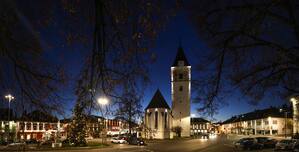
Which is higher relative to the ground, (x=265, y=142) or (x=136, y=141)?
(x=265, y=142)

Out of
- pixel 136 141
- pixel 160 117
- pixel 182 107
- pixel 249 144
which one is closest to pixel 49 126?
pixel 136 141

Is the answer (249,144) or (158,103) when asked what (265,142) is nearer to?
(249,144)

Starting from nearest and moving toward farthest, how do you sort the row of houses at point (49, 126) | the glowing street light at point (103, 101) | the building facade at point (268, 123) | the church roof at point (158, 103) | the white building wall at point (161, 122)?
the glowing street light at point (103, 101) < the row of houses at point (49, 126) < the white building wall at point (161, 122) < the church roof at point (158, 103) < the building facade at point (268, 123)

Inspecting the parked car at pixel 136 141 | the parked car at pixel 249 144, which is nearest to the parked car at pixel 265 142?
the parked car at pixel 249 144

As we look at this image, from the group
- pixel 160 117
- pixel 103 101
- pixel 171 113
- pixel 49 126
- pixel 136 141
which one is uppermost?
pixel 103 101

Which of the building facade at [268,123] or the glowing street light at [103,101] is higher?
the glowing street light at [103,101]

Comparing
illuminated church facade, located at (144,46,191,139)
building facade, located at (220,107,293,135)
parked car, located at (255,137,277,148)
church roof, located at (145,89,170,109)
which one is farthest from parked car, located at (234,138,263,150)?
building facade, located at (220,107,293,135)

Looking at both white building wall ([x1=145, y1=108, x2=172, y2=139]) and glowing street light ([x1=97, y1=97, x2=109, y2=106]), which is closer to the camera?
glowing street light ([x1=97, y1=97, x2=109, y2=106])

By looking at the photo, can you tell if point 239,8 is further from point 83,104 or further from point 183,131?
point 183,131

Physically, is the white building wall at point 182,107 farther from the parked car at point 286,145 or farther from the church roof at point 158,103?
the parked car at point 286,145

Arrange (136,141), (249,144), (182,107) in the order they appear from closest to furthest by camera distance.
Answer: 1. (249,144)
2. (136,141)
3. (182,107)

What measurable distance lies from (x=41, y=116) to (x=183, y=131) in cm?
10486

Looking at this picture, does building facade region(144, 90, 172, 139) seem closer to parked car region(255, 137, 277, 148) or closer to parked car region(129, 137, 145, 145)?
parked car region(129, 137, 145, 145)

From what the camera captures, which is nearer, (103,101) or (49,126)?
(103,101)
